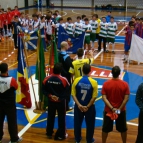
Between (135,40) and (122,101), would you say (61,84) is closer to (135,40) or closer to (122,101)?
(122,101)

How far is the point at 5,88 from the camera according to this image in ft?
18.5

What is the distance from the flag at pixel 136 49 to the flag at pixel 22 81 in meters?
5.90

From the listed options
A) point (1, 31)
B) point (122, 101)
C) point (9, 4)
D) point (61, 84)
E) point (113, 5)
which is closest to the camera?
point (122, 101)

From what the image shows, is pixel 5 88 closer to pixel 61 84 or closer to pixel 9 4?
pixel 61 84

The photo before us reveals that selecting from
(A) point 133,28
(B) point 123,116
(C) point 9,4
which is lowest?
(B) point 123,116

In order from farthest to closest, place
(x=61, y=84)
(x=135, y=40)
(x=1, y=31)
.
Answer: (x=1, y=31) → (x=135, y=40) → (x=61, y=84)

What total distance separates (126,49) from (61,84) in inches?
287

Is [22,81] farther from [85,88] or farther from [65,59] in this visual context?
[85,88]

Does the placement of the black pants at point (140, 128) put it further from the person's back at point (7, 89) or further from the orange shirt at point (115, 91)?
the person's back at point (7, 89)

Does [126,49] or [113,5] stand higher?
[113,5]

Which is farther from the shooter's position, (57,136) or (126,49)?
(126,49)

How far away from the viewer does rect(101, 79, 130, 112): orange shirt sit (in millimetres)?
5246

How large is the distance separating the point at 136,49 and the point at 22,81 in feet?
19.8

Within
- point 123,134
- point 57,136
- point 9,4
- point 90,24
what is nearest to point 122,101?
Answer: point 123,134
